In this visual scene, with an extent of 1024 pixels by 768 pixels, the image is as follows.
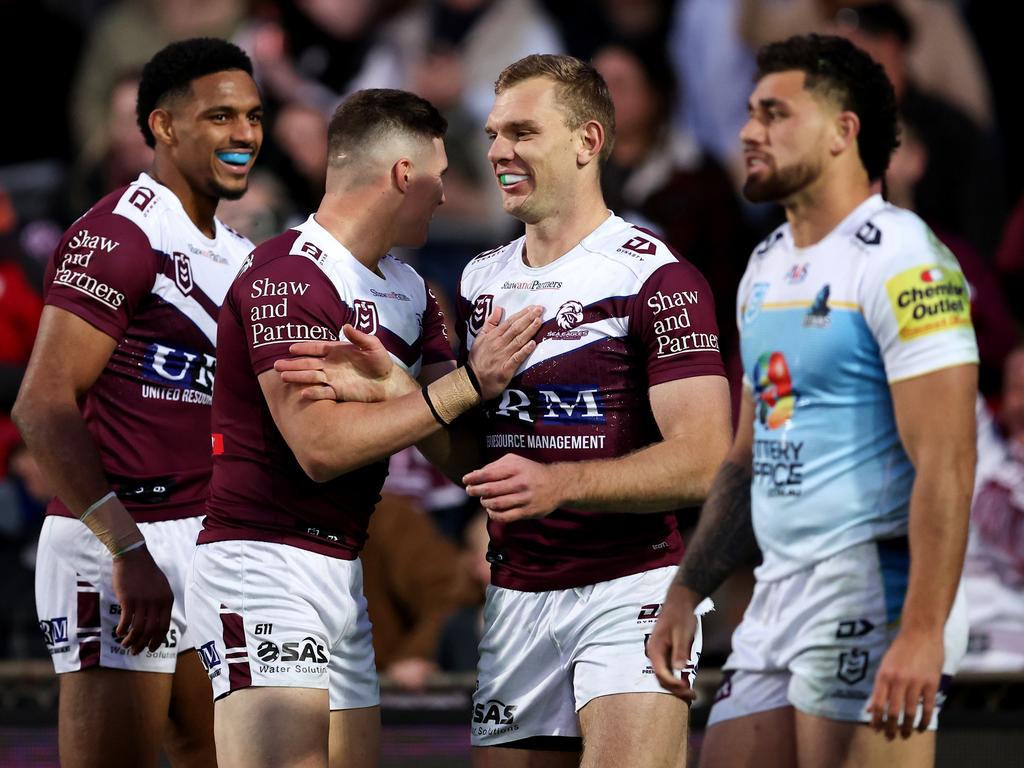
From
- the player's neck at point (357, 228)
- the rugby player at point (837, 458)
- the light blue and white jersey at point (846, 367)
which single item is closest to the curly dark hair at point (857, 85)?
the rugby player at point (837, 458)

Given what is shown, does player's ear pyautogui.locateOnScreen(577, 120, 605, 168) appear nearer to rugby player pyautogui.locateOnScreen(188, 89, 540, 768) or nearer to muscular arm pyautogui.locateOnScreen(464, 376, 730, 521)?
rugby player pyautogui.locateOnScreen(188, 89, 540, 768)

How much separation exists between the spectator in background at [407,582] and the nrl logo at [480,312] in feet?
10.4

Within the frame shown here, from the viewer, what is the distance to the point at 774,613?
13.8 feet

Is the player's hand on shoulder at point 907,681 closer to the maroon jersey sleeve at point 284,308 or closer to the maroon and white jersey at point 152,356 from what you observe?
the maroon jersey sleeve at point 284,308

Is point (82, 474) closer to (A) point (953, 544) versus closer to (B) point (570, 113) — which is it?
(B) point (570, 113)

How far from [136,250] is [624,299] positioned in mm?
1593

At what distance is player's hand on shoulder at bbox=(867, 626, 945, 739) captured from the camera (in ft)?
12.0

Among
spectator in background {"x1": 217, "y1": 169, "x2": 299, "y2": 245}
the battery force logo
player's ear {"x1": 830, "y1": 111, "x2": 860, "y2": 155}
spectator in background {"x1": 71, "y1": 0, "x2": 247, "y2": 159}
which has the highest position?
spectator in background {"x1": 71, "y1": 0, "x2": 247, "y2": 159}

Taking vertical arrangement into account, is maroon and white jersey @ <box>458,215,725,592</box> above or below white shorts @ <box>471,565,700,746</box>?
above

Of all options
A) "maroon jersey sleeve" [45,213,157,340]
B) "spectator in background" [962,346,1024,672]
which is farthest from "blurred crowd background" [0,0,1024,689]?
"maroon jersey sleeve" [45,213,157,340]

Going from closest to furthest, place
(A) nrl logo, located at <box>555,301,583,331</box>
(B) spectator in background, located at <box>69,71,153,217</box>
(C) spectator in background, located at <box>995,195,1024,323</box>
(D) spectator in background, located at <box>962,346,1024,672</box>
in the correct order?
(A) nrl logo, located at <box>555,301,583,331</box> < (D) spectator in background, located at <box>962,346,1024,672</box> < (C) spectator in background, located at <box>995,195,1024,323</box> < (B) spectator in background, located at <box>69,71,153,217</box>

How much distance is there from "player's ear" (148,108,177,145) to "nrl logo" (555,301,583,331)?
164cm

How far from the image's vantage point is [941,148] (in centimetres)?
872

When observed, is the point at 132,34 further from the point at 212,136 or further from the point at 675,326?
the point at 675,326
